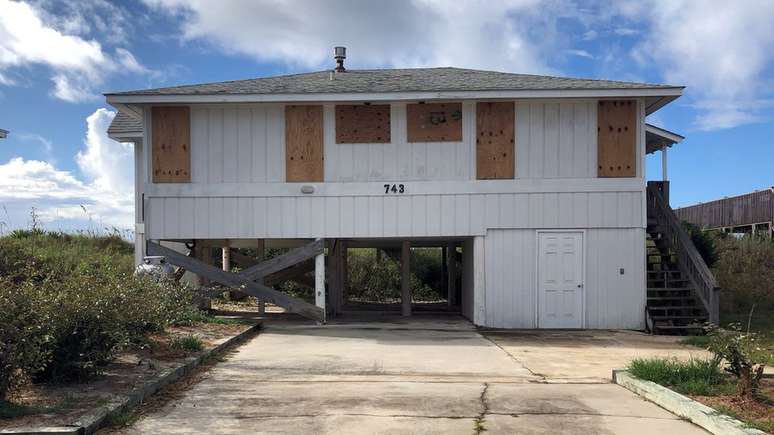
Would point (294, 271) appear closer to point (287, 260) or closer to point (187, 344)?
point (287, 260)

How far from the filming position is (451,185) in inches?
547

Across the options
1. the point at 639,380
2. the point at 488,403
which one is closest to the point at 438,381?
the point at 488,403

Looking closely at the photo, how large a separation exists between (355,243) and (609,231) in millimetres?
6790

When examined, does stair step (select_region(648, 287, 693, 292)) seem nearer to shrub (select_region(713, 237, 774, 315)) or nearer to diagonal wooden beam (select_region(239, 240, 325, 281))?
shrub (select_region(713, 237, 774, 315))

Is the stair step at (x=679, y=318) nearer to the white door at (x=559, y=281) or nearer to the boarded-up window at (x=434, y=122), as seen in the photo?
the white door at (x=559, y=281)

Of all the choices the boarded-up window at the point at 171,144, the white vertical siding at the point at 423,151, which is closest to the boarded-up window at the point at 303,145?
the white vertical siding at the point at 423,151

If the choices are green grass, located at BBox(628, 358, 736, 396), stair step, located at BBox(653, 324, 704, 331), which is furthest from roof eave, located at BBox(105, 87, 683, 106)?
green grass, located at BBox(628, 358, 736, 396)

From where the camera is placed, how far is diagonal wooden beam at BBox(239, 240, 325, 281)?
549 inches

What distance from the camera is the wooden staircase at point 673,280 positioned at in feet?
44.2

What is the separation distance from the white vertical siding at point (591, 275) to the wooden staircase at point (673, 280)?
26.2 inches

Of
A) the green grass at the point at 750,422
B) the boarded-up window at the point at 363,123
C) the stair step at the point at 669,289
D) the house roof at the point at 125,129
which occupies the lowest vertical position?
the green grass at the point at 750,422

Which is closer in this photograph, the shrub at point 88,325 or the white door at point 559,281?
the shrub at point 88,325

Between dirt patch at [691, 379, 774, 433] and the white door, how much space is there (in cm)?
719

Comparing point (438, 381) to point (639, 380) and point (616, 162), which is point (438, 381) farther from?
point (616, 162)
